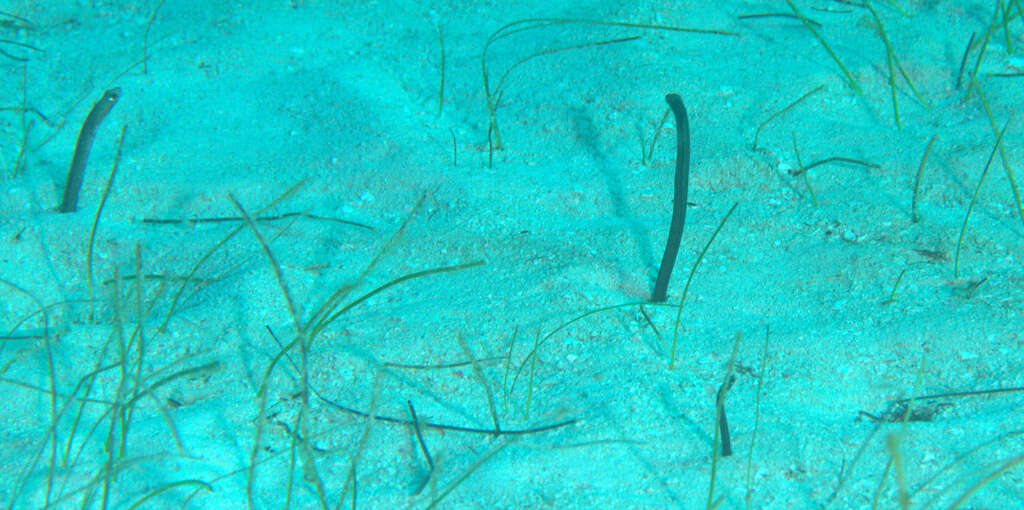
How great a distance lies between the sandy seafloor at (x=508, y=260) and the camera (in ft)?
4.42

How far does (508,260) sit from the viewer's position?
193cm

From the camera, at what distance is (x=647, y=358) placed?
1.58 meters

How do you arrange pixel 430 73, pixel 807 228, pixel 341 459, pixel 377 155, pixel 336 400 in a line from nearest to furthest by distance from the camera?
pixel 341 459 → pixel 336 400 → pixel 807 228 → pixel 377 155 → pixel 430 73

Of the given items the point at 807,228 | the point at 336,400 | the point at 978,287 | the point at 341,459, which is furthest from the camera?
the point at 807,228

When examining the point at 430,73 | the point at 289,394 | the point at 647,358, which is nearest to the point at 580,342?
the point at 647,358

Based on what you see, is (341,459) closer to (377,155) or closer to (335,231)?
(335,231)

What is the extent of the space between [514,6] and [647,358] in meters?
2.12

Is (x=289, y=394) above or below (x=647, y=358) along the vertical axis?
above

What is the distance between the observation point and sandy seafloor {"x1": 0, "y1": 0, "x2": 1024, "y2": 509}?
1346mm

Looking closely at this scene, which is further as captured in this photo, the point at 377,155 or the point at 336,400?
the point at 377,155

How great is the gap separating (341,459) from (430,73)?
6.26 feet

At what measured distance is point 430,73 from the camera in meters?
2.86

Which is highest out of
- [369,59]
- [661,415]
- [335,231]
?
[369,59]

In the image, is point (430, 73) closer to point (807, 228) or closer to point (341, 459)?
point (807, 228)
